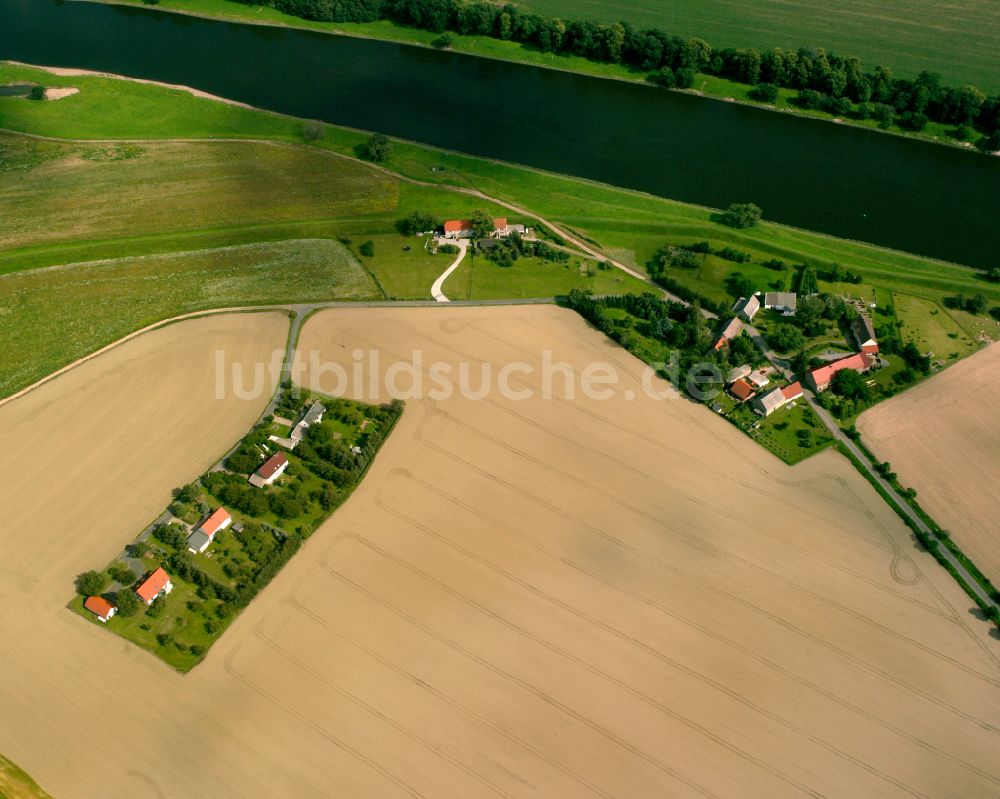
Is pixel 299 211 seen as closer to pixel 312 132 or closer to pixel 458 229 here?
pixel 312 132

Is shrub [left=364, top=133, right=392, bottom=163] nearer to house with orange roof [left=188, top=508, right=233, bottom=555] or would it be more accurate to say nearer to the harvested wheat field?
house with orange roof [left=188, top=508, right=233, bottom=555]

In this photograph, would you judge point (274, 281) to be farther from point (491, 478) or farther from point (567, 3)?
point (567, 3)

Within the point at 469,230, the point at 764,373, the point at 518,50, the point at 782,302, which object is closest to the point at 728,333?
the point at 764,373

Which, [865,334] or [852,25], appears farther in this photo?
[852,25]

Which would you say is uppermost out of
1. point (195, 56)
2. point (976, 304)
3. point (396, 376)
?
point (195, 56)

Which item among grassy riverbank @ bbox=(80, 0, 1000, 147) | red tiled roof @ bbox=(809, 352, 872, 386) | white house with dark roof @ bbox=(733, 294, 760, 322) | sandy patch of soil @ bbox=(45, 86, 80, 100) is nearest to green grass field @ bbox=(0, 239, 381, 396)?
white house with dark roof @ bbox=(733, 294, 760, 322)

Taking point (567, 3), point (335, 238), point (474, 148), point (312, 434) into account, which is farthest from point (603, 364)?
point (567, 3)
